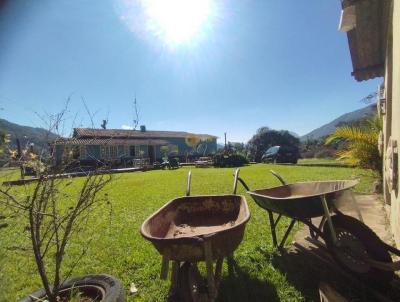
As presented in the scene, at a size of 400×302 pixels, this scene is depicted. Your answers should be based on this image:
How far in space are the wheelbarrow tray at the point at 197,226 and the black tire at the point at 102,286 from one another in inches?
19.7

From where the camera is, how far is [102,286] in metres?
2.75

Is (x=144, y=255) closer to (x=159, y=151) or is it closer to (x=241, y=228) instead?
(x=241, y=228)

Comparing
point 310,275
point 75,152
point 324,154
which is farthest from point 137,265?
point 324,154

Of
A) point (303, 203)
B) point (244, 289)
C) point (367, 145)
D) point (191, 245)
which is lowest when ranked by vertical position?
point (244, 289)

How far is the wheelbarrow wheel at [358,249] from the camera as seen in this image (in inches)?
113

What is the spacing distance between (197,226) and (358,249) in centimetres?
189

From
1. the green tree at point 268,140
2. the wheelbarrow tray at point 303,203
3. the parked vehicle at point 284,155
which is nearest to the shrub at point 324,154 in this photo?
the green tree at point 268,140

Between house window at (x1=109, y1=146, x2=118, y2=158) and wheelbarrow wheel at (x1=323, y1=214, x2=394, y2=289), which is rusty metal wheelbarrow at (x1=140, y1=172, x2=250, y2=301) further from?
wheelbarrow wheel at (x1=323, y1=214, x2=394, y2=289)

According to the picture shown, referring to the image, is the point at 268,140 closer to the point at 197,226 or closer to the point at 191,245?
the point at 197,226

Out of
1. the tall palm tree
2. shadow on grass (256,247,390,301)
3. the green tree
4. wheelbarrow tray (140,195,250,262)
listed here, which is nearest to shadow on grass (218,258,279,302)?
shadow on grass (256,247,390,301)

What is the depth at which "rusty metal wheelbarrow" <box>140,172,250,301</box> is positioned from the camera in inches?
96.1

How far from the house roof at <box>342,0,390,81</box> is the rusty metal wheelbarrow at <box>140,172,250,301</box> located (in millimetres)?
4071

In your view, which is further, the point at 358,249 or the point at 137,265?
the point at 137,265

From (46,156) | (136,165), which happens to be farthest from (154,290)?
(136,165)
